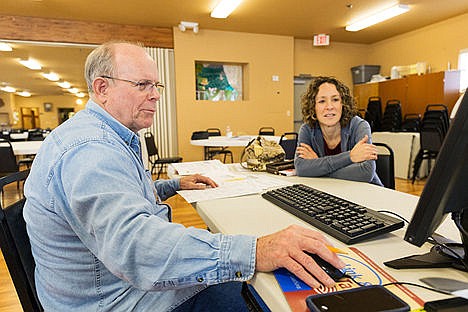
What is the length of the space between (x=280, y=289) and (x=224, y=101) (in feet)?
21.0

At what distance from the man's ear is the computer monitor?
0.82 m

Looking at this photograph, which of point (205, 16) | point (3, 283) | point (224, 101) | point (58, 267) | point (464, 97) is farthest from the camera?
point (224, 101)

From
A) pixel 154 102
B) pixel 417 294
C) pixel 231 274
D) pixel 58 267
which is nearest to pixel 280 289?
pixel 231 274

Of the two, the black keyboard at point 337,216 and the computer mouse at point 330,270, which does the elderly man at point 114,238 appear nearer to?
the computer mouse at point 330,270

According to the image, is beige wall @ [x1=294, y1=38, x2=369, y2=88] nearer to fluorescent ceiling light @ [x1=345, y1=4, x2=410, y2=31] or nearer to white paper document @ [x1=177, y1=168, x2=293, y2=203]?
fluorescent ceiling light @ [x1=345, y1=4, x2=410, y2=31]

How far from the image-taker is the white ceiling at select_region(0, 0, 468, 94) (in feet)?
16.5

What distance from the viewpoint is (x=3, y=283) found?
83.3 inches

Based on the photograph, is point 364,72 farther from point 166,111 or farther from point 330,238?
point 330,238

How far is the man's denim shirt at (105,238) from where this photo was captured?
567mm

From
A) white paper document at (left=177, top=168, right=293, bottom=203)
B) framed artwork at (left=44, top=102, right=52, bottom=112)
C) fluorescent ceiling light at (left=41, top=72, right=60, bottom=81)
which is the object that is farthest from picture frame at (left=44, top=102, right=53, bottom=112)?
white paper document at (left=177, top=168, right=293, bottom=203)

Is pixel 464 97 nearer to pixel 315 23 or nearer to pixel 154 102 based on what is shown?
pixel 154 102

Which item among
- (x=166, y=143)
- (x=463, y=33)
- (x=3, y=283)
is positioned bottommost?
(x=3, y=283)

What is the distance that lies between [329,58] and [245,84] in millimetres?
2389

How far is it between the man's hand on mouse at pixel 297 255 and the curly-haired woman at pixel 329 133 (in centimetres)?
95
